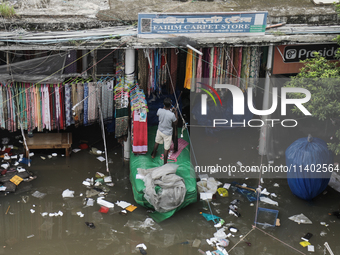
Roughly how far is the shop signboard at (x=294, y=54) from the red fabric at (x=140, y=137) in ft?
10.5

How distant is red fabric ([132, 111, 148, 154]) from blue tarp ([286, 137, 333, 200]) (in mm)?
2989

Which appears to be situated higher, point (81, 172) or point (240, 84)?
point (240, 84)

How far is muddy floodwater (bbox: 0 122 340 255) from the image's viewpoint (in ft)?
23.0

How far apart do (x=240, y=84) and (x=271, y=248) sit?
150 inches

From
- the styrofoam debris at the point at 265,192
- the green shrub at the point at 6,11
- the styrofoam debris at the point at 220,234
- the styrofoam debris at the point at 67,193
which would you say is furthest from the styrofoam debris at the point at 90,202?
the green shrub at the point at 6,11

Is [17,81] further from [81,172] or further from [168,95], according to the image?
[168,95]

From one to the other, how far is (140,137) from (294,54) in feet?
12.7

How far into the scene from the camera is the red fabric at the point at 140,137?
28.1ft

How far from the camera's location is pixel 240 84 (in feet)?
30.5

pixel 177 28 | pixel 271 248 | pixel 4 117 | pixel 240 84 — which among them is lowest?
pixel 271 248

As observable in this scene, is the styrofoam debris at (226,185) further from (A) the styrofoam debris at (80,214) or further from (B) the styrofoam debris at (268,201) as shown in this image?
(A) the styrofoam debris at (80,214)

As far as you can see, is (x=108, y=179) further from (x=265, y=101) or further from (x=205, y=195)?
(x=265, y=101)

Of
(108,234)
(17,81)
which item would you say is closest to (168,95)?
(17,81)

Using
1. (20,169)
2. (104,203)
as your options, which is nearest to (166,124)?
(104,203)
